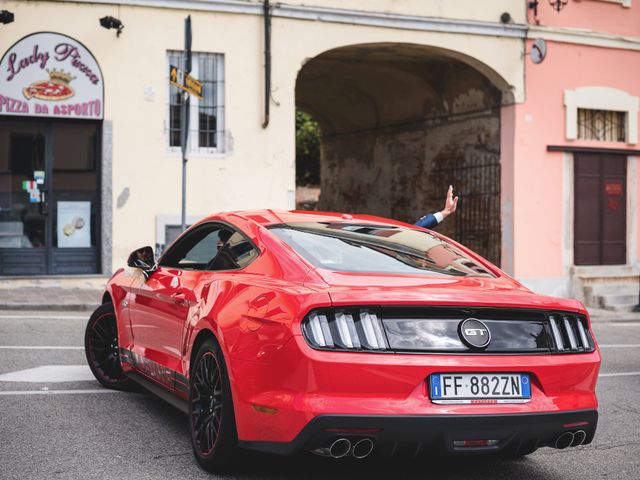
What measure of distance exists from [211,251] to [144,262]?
634 millimetres

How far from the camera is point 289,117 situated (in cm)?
1692

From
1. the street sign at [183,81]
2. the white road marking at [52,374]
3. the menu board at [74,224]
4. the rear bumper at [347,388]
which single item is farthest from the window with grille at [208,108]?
the rear bumper at [347,388]

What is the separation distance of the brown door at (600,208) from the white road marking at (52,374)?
42.6 feet

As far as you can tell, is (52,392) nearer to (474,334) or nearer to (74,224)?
(474,334)

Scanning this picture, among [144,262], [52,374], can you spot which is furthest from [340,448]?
[52,374]

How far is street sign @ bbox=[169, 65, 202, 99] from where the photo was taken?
12647 mm

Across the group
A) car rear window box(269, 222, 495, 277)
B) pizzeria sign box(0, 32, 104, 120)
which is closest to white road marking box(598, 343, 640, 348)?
car rear window box(269, 222, 495, 277)

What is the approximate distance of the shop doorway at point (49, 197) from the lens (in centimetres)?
1551

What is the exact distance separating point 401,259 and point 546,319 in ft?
2.90

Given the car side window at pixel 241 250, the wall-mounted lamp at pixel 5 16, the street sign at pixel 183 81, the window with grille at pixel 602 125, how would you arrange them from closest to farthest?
the car side window at pixel 241 250 < the street sign at pixel 183 81 < the wall-mounted lamp at pixel 5 16 < the window with grille at pixel 602 125

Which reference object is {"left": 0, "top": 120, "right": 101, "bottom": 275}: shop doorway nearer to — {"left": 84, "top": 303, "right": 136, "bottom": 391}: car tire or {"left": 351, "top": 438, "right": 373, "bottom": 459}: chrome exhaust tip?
{"left": 84, "top": 303, "right": 136, "bottom": 391}: car tire

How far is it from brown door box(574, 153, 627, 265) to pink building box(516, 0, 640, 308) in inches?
0.8

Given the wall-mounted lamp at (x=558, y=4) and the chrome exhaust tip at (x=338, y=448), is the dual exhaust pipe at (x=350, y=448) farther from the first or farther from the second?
the wall-mounted lamp at (x=558, y=4)

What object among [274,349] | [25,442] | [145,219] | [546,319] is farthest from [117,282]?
[145,219]
